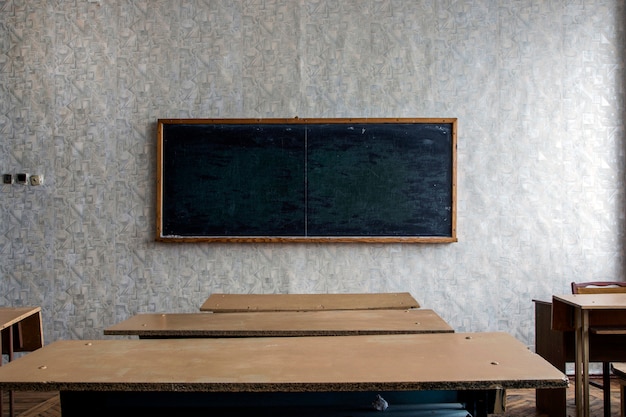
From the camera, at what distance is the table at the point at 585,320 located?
2883 mm

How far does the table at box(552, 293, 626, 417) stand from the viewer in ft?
9.46

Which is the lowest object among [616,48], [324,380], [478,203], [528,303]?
[528,303]

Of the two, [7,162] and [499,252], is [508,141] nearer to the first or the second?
[499,252]

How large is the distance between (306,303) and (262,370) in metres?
1.64

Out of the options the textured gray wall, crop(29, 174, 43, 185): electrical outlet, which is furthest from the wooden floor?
crop(29, 174, 43, 185): electrical outlet

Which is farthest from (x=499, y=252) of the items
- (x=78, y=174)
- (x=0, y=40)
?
(x=0, y=40)

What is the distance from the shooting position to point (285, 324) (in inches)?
97.4

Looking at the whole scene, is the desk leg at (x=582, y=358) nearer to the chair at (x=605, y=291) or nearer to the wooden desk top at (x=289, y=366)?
the chair at (x=605, y=291)

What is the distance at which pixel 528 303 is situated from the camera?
4273mm

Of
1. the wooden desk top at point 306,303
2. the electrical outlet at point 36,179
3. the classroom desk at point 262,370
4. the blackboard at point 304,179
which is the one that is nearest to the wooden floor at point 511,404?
the wooden desk top at point 306,303

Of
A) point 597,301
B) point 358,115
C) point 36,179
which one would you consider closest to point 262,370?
point 597,301

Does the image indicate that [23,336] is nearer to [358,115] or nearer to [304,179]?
[304,179]

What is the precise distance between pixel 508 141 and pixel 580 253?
106 centimetres

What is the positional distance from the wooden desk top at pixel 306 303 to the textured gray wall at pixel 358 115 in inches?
32.8
